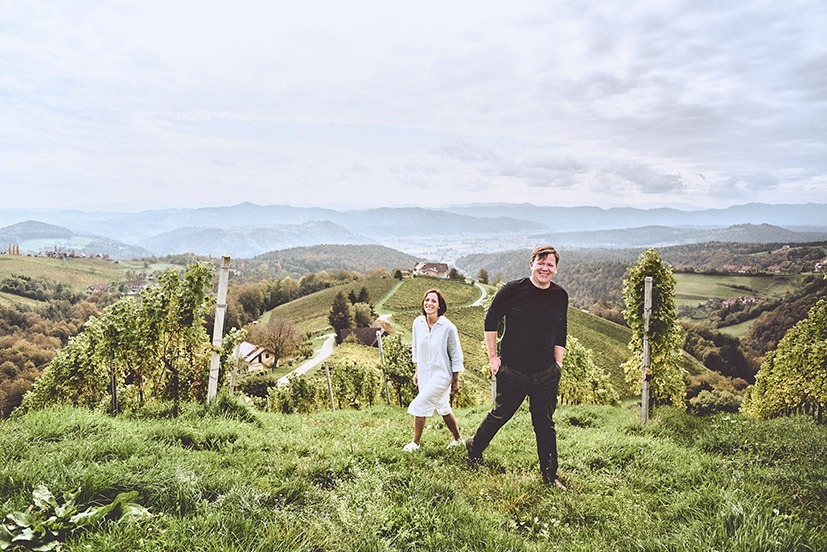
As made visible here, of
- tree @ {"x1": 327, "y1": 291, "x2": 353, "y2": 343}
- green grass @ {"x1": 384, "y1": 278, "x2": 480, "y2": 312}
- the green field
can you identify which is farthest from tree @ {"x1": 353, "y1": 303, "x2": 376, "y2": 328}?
the green field

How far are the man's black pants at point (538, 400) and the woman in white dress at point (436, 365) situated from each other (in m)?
0.86

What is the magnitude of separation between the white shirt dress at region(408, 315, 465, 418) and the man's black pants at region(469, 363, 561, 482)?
882 millimetres

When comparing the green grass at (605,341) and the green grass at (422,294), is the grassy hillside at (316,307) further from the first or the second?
the green grass at (605,341)

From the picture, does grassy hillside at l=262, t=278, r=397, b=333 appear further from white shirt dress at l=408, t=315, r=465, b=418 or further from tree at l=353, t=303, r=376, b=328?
white shirt dress at l=408, t=315, r=465, b=418

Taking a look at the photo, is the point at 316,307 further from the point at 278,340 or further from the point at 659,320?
the point at 659,320

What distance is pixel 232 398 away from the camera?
6371 millimetres

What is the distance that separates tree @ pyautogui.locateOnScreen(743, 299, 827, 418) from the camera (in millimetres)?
9055

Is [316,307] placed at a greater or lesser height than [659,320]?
lesser

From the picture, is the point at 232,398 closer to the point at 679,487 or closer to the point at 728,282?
the point at 679,487

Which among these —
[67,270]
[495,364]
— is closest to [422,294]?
[495,364]

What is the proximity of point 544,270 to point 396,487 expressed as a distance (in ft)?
8.74

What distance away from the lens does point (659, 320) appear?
8.37 meters

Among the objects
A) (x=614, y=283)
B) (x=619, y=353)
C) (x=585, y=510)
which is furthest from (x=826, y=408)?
(x=614, y=283)

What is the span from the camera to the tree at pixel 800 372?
9055 mm
